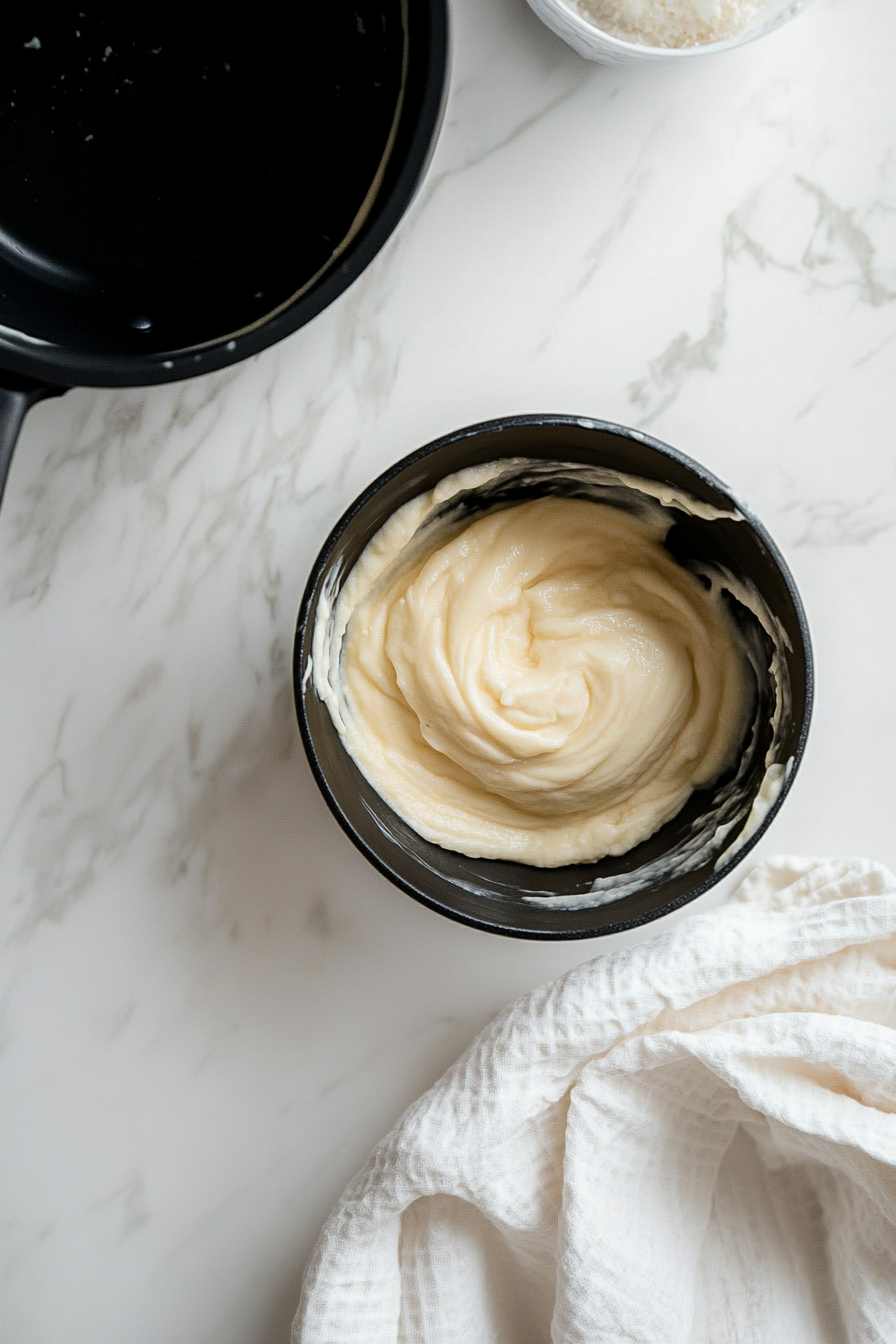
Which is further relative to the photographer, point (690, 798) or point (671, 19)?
point (690, 798)

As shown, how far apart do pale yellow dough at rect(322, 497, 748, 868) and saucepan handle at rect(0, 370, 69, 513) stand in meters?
0.30

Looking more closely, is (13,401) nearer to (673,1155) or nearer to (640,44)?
(640,44)

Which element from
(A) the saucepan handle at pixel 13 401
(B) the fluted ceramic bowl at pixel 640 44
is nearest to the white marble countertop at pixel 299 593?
(B) the fluted ceramic bowl at pixel 640 44

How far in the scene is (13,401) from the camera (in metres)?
0.82

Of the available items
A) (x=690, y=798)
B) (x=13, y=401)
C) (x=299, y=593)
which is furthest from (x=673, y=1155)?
(x=13, y=401)

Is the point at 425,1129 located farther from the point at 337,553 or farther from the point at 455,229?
the point at 455,229

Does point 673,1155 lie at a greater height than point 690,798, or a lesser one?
lesser

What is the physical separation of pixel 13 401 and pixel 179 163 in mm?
245

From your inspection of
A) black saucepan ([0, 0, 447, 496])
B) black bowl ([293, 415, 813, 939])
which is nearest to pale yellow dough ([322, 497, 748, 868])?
black bowl ([293, 415, 813, 939])

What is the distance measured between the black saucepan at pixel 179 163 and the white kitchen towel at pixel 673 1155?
669mm

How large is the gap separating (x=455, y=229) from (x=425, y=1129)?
823 millimetres

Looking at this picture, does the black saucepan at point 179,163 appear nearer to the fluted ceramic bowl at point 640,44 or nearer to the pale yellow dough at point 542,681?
the fluted ceramic bowl at point 640,44

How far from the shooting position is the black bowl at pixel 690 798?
34.0 inches

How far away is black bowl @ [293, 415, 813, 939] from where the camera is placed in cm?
86
